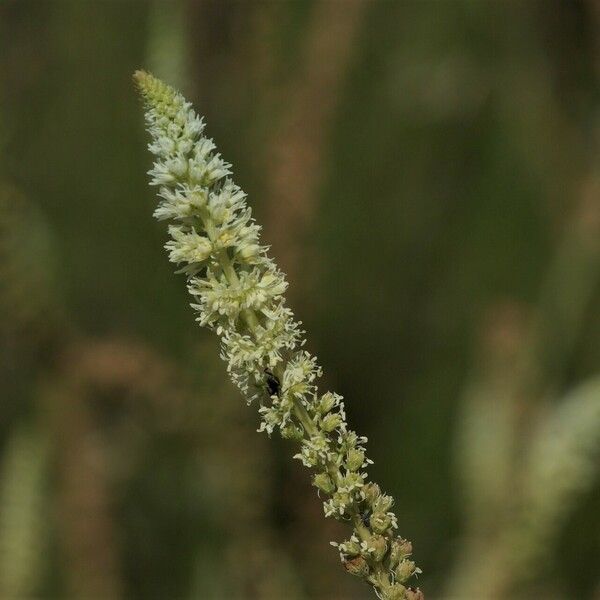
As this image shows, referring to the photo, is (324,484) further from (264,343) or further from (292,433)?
(264,343)

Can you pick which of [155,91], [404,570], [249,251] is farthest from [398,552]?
[155,91]

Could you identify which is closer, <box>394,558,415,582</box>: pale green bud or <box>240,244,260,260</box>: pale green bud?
<box>394,558,415,582</box>: pale green bud

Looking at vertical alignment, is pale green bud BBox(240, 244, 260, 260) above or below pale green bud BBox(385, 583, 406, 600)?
above

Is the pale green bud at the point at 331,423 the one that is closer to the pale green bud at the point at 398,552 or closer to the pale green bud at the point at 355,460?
the pale green bud at the point at 355,460

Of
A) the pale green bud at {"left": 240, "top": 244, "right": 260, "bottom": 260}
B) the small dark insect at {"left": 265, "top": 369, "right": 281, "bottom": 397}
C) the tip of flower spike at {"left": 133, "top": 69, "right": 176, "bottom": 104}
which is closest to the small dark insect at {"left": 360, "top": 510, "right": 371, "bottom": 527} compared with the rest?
the small dark insect at {"left": 265, "top": 369, "right": 281, "bottom": 397}

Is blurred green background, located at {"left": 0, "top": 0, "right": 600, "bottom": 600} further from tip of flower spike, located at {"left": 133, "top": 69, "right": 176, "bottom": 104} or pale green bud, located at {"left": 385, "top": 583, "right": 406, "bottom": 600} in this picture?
pale green bud, located at {"left": 385, "top": 583, "right": 406, "bottom": 600}

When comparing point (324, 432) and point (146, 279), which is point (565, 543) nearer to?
point (146, 279)
